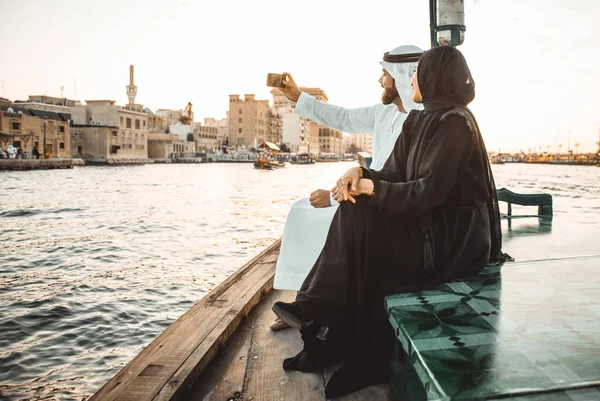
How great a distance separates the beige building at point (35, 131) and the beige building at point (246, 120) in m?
44.7

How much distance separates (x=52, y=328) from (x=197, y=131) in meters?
90.4

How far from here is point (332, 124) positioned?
314cm

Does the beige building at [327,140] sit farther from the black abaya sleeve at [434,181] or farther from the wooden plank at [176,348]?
the black abaya sleeve at [434,181]

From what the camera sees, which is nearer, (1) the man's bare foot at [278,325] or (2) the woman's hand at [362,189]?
(2) the woman's hand at [362,189]

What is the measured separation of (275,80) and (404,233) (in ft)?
5.89

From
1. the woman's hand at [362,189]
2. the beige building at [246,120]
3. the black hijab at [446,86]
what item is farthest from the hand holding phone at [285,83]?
the beige building at [246,120]

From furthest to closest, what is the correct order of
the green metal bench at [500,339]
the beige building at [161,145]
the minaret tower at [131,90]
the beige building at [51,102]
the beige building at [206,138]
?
1. the beige building at [206,138]
2. the minaret tower at [131,90]
3. the beige building at [161,145]
4. the beige building at [51,102]
5. the green metal bench at [500,339]

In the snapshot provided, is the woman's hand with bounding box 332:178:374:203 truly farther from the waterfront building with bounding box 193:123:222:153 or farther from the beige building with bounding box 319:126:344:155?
the beige building with bounding box 319:126:344:155

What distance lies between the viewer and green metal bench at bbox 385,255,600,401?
951 mm

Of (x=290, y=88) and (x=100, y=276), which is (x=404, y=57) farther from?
(x=100, y=276)

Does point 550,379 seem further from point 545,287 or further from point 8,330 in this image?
point 8,330

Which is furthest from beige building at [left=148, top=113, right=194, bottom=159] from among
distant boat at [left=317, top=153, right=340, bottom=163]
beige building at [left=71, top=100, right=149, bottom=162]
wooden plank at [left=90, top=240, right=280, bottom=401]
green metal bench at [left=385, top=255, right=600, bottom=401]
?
green metal bench at [left=385, top=255, right=600, bottom=401]

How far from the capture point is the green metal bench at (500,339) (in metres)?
0.95

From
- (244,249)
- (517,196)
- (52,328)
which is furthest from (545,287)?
(244,249)
